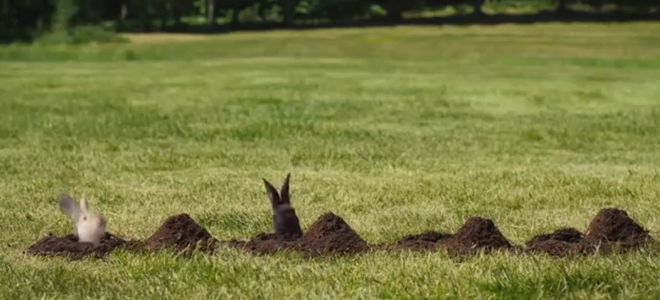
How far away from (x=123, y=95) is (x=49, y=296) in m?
19.5

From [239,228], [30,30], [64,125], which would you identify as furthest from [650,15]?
[239,228]

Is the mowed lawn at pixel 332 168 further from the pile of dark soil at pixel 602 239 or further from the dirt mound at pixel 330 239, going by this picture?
the pile of dark soil at pixel 602 239

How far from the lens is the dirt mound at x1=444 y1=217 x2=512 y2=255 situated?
265 inches

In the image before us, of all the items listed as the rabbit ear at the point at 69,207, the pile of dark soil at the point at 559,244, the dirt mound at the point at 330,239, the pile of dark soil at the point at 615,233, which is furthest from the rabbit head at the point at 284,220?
the pile of dark soil at the point at 615,233

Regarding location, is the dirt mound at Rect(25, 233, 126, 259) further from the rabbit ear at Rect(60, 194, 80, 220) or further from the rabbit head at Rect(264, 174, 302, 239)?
the rabbit head at Rect(264, 174, 302, 239)

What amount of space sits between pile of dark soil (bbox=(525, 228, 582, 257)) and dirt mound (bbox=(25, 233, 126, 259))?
8.17 feet

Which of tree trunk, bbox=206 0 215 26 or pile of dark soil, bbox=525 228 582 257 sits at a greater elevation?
pile of dark soil, bbox=525 228 582 257

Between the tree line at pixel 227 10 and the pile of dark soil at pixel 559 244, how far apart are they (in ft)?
223

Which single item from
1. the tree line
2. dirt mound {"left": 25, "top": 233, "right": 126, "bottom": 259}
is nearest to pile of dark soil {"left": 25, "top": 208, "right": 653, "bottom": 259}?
dirt mound {"left": 25, "top": 233, "right": 126, "bottom": 259}

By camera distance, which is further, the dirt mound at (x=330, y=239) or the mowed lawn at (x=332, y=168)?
the dirt mound at (x=330, y=239)

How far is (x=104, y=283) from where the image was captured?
612 cm

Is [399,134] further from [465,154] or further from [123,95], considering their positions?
[123,95]

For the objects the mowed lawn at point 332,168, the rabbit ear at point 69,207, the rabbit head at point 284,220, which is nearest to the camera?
the mowed lawn at point 332,168

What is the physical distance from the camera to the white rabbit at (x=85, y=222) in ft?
22.9
